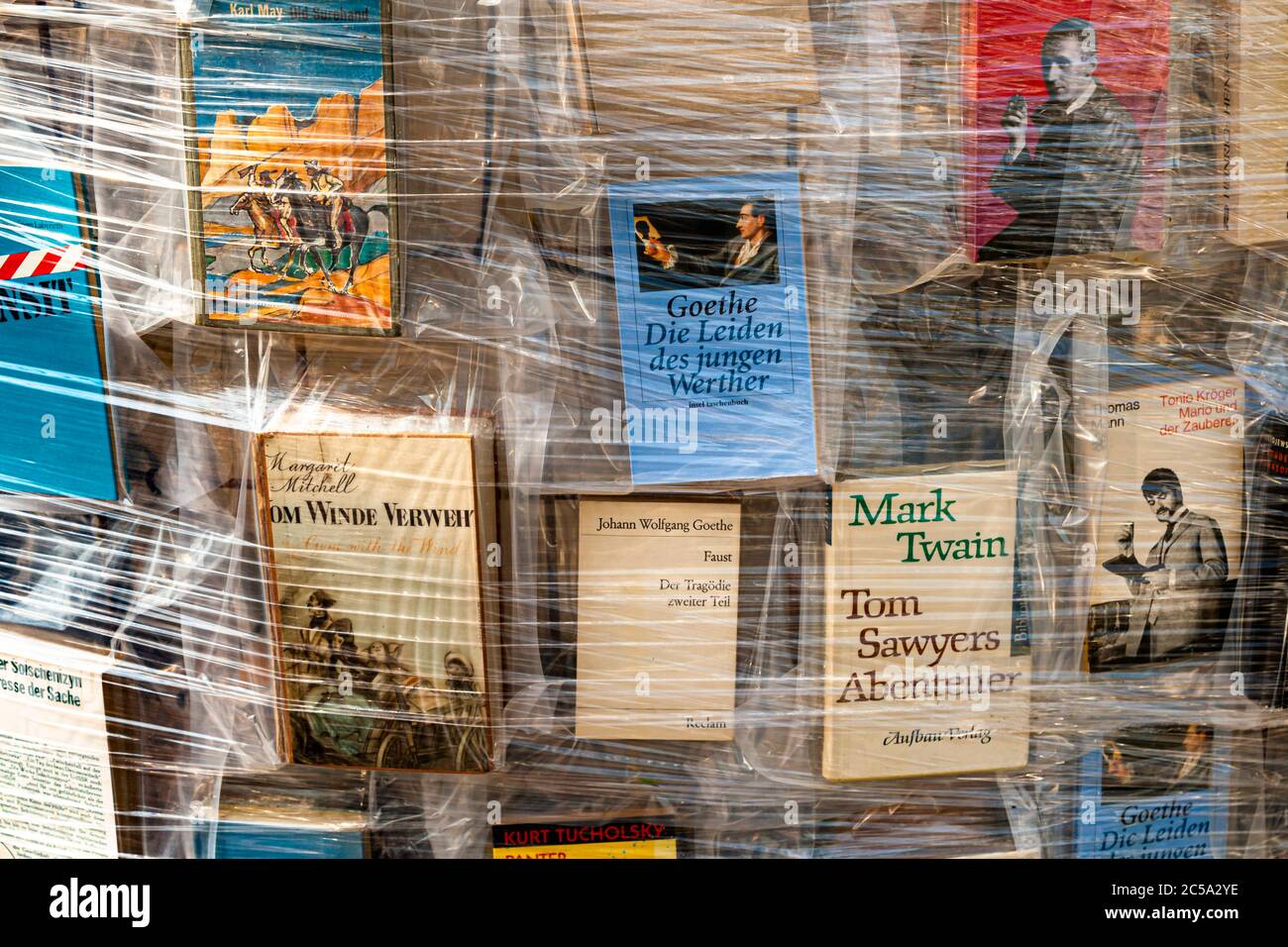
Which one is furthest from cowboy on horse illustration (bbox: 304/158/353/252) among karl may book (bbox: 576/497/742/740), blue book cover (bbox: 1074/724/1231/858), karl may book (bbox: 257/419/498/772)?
blue book cover (bbox: 1074/724/1231/858)

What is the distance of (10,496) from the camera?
1022 millimetres

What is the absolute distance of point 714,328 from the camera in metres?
0.93

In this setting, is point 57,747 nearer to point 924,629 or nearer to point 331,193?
point 331,193

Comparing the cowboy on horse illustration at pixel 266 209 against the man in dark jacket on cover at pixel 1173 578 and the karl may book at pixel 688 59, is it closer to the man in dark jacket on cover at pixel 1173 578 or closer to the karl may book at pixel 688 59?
the karl may book at pixel 688 59

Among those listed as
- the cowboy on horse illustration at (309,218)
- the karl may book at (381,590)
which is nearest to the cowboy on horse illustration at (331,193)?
the cowboy on horse illustration at (309,218)

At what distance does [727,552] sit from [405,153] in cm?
49

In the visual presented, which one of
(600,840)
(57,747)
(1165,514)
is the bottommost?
(600,840)

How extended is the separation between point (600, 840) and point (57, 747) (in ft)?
1.88

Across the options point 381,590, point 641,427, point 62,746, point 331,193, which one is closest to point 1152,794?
point 641,427

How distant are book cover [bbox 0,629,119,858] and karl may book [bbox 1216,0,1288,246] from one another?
1.21 m

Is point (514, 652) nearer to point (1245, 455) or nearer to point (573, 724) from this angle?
point (573, 724)

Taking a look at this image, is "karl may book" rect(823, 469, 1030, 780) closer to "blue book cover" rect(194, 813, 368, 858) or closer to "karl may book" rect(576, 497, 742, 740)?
"karl may book" rect(576, 497, 742, 740)

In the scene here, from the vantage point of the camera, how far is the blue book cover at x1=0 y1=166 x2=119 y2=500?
3.17 feet

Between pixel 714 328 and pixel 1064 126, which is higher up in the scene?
pixel 1064 126
